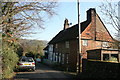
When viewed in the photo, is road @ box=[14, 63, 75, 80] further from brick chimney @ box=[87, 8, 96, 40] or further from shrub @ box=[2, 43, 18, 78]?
brick chimney @ box=[87, 8, 96, 40]

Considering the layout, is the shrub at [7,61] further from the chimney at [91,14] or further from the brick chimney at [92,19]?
the chimney at [91,14]

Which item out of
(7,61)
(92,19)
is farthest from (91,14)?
(7,61)

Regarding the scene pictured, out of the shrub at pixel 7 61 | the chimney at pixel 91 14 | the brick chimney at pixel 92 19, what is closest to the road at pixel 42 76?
the shrub at pixel 7 61

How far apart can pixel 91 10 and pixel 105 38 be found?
11.1 m

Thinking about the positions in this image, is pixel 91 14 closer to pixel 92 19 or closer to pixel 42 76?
pixel 92 19

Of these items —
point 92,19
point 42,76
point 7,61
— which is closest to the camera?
point 7,61

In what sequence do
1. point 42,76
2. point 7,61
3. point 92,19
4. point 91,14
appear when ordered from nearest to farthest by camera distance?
point 7,61, point 42,76, point 91,14, point 92,19

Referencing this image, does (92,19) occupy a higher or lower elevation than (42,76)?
higher

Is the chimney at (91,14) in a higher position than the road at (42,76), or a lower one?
higher

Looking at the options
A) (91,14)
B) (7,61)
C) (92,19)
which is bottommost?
(7,61)

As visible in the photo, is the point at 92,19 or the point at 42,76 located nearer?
the point at 42,76

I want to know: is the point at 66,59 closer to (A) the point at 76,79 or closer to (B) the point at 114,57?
(B) the point at 114,57

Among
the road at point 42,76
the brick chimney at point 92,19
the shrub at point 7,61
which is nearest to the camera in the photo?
the shrub at point 7,61

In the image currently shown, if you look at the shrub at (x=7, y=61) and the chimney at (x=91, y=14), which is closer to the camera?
the shrub at (x=7, y=61)
